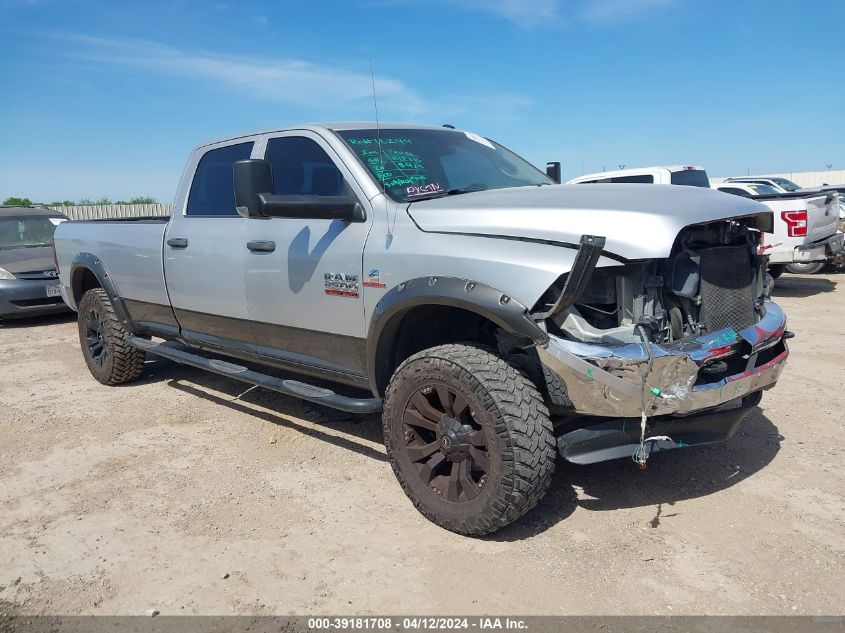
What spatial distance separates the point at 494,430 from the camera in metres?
2.99

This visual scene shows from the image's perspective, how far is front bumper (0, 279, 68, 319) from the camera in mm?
9633

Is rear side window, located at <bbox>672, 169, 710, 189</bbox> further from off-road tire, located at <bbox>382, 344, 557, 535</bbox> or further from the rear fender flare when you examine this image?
off-road tire, located at <bbox>382, 344, 557, 535</bbox>

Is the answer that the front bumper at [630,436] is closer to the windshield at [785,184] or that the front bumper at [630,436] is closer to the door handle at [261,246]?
the door handle at [261,246]

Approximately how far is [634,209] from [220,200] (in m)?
2.98

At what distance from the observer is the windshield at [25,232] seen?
10781 mm

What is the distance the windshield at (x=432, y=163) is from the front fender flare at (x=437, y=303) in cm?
61

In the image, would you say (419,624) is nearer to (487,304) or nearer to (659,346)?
(487,304)

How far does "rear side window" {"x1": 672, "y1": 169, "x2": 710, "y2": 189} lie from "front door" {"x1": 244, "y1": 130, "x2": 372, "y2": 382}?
7.74 meters

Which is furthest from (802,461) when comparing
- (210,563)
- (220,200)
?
(220,200)

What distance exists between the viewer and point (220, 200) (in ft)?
15.6

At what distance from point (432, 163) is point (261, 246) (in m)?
1.15

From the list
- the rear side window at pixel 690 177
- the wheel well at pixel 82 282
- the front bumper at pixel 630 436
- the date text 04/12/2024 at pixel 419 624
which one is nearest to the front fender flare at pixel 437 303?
the front bumper at pixel 630 436

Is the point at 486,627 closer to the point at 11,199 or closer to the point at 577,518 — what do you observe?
the point at 577,518

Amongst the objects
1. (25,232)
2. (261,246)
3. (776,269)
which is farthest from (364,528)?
(25,232)
